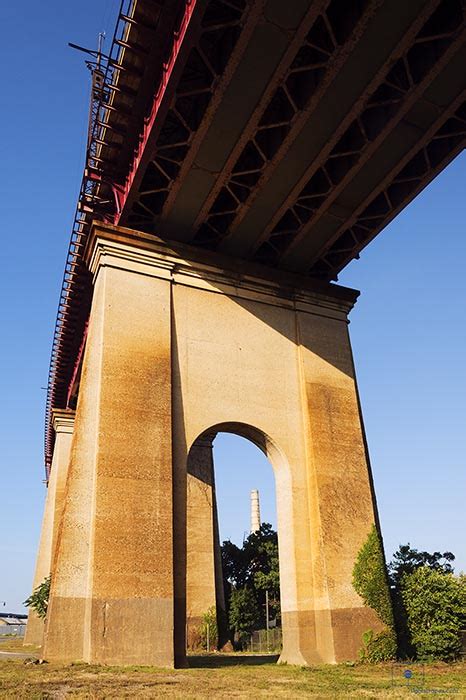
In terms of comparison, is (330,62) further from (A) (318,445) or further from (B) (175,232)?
(A) (318,445)

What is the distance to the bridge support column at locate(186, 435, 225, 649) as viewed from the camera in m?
28.6

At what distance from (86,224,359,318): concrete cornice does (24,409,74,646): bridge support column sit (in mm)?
18415

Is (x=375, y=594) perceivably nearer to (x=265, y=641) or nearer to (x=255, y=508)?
(x=265, y=641)

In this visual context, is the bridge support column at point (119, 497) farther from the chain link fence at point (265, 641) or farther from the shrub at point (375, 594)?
the chain link fence at point (265, 641)

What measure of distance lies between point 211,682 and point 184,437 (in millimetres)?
7093

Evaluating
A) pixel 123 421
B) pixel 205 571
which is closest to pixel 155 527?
pixel 123 421

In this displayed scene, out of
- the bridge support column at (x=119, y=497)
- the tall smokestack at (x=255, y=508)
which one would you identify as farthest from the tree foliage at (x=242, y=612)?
the tall smokestack at (x=255, y=508)

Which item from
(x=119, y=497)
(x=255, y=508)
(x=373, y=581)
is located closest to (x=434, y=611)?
(x=373, y=581)

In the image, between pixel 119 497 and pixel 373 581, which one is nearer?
pixel 119 497

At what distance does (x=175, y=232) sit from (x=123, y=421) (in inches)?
282

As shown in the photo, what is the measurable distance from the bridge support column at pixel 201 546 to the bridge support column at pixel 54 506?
341 inches

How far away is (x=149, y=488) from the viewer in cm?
1672

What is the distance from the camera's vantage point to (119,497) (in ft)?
53.1

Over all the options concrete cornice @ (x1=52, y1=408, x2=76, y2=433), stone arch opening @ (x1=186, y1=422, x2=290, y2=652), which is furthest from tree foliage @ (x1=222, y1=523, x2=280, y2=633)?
concrete cornice @ (x1=52, y1=408, x2=76, y2=433)
